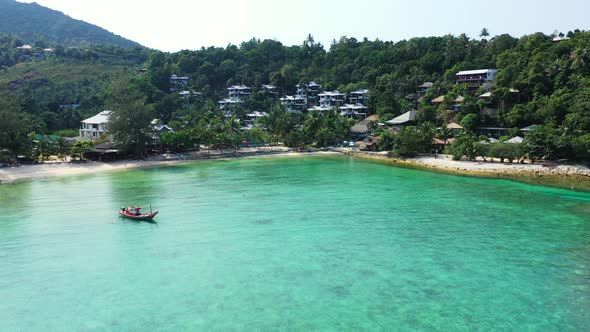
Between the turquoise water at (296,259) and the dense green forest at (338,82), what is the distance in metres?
17.1

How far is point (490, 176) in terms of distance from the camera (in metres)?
37.9

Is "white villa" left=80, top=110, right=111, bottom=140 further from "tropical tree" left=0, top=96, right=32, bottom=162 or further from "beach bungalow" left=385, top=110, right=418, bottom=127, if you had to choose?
"beach bungalow" left=385, top=110, right=418, bottom=127

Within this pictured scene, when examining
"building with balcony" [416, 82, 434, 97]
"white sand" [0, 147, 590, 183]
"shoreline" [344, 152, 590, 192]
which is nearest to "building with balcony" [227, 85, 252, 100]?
"building with balcony" [416, 82, 434, 97]

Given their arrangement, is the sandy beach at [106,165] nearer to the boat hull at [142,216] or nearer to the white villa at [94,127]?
the white villa at [94,127]

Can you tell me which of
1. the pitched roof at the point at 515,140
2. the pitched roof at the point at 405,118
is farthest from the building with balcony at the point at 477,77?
the pitched roof at the point at 515,140

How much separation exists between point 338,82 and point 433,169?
4964cm

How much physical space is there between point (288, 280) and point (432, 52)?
72.4m

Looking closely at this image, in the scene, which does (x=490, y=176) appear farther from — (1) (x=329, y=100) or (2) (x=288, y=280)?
(1) (x=329, y=100)

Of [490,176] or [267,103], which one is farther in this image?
[267,103]

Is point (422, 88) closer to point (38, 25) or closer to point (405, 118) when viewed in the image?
point (405, 118)

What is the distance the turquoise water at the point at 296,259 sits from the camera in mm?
14523

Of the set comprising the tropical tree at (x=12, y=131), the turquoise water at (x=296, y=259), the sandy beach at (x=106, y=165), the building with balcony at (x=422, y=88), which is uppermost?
the building with balcony at (x=422, y=88)

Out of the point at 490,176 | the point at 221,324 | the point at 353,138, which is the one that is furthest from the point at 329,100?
the point at 221,324

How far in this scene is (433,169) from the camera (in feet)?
138
